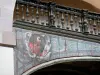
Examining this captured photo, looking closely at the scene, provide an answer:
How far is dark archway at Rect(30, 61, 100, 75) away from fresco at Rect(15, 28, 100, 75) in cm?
104

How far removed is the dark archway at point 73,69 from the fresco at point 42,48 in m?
1.04

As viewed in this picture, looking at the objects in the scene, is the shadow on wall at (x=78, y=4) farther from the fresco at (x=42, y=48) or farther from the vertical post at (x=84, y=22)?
the fresco at (x=42, y=48)

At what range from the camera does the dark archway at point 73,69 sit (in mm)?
9977

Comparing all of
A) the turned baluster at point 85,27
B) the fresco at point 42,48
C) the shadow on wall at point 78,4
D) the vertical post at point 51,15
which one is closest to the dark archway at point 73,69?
the fresco at point 42,48

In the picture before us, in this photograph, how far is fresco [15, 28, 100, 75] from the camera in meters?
7.87

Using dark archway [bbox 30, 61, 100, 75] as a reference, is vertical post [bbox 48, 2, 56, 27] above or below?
above

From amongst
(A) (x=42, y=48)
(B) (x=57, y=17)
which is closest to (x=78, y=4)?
(B) (x=57, y=17)

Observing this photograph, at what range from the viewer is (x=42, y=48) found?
27.1 ft

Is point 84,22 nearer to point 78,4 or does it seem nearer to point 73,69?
point 73,69

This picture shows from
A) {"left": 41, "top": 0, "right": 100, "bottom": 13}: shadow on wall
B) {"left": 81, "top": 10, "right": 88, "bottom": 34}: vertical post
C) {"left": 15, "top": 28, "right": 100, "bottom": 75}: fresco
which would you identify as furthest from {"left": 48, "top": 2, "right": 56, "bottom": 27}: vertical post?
{"left": 41, "top": 0, "right": 100, "bottom": 13}: shadow on wall

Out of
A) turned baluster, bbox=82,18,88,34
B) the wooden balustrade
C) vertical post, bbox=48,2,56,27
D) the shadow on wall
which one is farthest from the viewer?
the shadow on wall

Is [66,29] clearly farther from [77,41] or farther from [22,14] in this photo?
[22,14]

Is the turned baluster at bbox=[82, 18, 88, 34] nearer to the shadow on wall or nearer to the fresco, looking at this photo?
the fresco

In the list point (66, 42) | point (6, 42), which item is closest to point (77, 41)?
point (66, 42)
